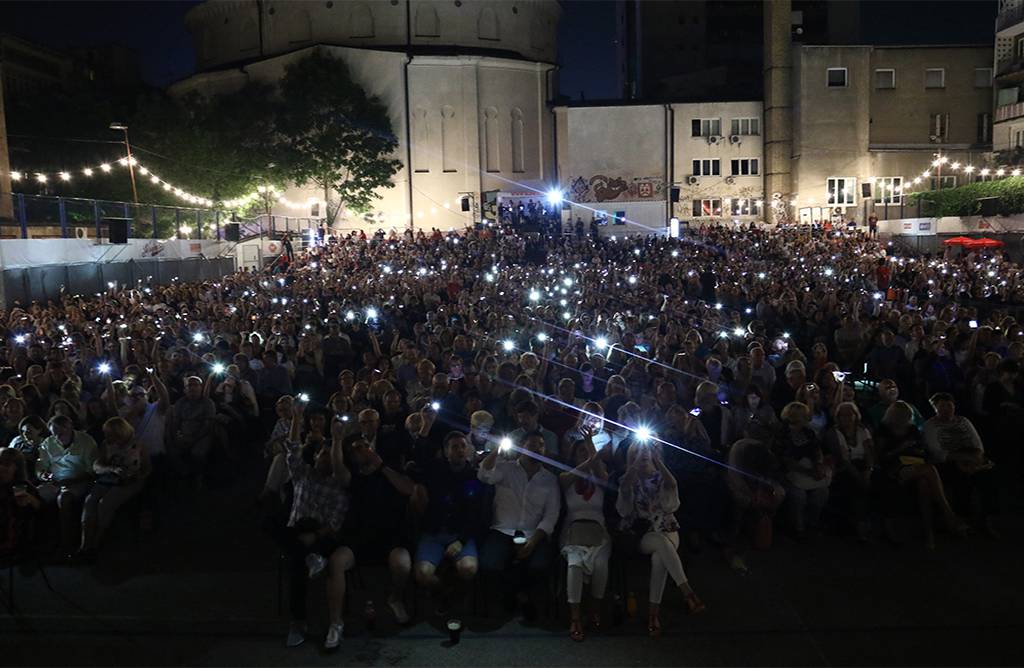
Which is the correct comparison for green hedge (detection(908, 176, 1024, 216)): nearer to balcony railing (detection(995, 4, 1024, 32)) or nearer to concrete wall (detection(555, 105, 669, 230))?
balcony railing (detection(995, 4, 1024, 32))

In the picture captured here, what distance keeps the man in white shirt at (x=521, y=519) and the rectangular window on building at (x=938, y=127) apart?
45809 millimetres

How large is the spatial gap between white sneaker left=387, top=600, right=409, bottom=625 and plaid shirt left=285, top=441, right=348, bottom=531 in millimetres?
734

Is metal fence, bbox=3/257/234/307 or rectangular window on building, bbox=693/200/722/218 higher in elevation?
rectangular window on building, bbox=693/200/722/218

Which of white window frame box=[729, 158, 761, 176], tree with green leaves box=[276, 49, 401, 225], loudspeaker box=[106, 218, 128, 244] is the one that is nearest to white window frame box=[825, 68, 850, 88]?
white window frame box=[729, 158, 761, 176]

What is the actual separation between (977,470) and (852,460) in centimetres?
116

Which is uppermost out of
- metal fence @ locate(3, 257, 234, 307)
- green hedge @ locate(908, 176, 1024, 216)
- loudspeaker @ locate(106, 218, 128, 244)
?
green hedge @ locate(908, 176, 1024, 216)

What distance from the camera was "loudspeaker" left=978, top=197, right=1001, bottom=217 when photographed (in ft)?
110

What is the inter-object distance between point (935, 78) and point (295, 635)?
48.5 m

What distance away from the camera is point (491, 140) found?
50.2 metres

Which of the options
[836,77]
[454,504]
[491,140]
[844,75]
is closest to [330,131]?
[491,140]

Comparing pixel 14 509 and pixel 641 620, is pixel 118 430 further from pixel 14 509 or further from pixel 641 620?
pixel 641 620

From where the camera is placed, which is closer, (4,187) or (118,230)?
(118,230)

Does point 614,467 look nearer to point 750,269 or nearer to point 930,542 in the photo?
point 930,542

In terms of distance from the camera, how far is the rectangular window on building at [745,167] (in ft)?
153
